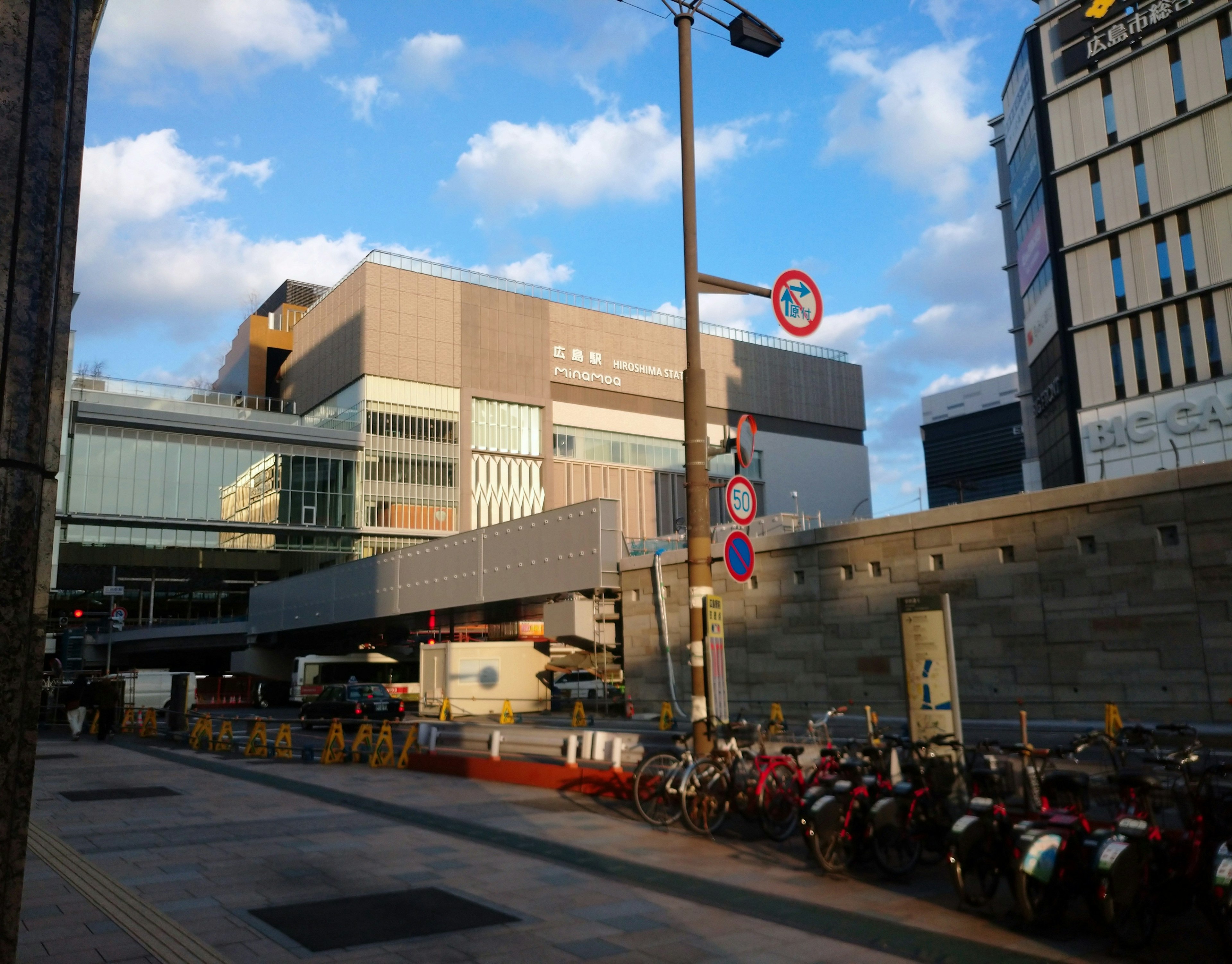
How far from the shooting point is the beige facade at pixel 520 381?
78.2m

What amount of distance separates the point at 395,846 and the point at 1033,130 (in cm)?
6051

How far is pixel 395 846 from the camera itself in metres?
10.8

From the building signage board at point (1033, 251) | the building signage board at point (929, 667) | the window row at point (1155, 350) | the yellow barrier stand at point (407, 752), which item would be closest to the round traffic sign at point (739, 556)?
the building signage board at point (929, 667)

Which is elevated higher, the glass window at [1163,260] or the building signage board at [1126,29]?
the building signage board at [1126,29]

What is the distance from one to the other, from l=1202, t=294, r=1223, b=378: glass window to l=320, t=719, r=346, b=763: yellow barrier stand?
1750 inches

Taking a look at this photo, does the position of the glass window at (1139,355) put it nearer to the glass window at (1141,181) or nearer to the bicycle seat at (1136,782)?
the glass window at (1141,181)

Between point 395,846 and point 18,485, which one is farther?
point 395,846

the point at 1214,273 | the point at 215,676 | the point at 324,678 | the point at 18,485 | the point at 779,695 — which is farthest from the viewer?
the point at 215,676

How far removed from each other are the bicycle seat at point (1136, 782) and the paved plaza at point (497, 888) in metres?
1.05

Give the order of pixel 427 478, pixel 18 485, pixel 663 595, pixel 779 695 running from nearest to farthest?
pixel 18 485 < pixel 779 695 < pixel 663 595 < pixel 427 478

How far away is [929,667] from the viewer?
11578 mm

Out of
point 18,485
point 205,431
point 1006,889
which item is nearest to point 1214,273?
point 1006,889

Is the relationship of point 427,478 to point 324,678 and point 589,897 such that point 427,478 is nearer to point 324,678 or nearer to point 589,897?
point 324,678

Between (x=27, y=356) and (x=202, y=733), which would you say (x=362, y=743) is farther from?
(x=27, y=356)
